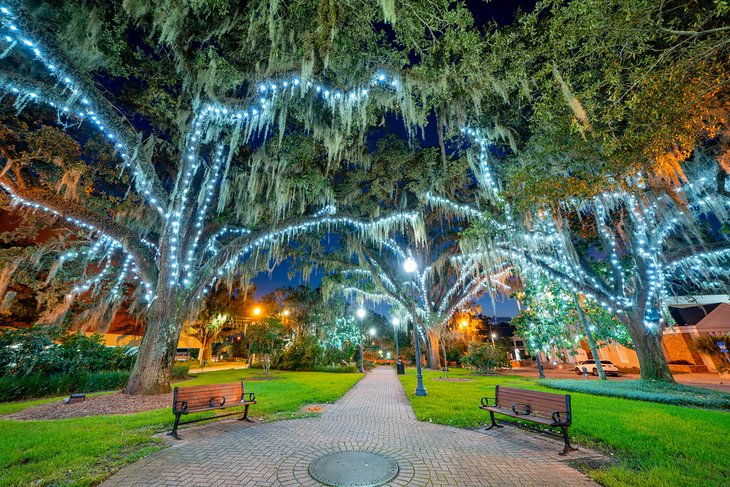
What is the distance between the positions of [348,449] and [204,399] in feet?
11.2

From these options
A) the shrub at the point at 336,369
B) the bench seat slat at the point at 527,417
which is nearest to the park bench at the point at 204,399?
the bench seat slat at the point at 527,417

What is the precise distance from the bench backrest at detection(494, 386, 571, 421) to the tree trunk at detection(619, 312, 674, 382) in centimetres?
988

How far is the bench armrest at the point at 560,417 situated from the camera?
4.48 metres

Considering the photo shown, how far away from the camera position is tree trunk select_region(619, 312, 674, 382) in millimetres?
11211

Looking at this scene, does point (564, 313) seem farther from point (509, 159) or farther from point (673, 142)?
point (673, 142)

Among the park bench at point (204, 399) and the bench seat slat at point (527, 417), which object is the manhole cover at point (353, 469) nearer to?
the bench seat slat at point (527, 417)

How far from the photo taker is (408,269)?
10742 millimetres

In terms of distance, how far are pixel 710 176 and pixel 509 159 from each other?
6.00 meters

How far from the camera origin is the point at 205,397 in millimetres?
5969

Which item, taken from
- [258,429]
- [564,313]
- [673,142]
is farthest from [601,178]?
[564,313]

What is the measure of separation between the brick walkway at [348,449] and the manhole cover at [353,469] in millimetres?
138

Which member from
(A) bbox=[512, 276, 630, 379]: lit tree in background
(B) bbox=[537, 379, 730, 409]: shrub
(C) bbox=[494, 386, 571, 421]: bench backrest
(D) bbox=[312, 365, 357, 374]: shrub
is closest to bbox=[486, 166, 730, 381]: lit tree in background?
(B) bbox=[537, 379, 730, 409]: shrub

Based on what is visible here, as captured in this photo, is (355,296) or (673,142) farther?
(355,296)

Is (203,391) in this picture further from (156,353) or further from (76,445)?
(156,353)
